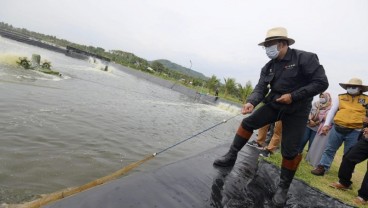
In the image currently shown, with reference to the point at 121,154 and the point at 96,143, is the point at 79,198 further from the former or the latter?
the point at 96,143

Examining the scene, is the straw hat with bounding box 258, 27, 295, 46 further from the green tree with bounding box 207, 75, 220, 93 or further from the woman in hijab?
the green tree with bounding box 207, 75, 220, 93

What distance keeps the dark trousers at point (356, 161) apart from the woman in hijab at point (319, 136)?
1616 millimetres

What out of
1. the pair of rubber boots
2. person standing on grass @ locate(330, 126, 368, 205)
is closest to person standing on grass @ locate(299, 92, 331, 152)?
person standing on grass @ locate(330, 126, 368, 205)

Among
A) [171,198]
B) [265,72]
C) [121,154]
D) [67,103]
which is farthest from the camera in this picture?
[67,103]

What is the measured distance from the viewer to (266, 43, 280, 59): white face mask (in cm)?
362

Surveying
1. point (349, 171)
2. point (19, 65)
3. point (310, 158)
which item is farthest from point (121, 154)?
point (19, 65)

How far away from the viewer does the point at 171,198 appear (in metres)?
2.58

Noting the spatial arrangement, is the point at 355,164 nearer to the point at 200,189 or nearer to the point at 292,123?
the point at 292,123

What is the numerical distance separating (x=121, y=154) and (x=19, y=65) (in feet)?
43.5

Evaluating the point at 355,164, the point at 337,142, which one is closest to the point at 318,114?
the point at 337,142

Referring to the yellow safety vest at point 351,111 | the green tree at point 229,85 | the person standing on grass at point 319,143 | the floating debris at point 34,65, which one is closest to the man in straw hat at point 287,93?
the yellow safety vest at point 351,111

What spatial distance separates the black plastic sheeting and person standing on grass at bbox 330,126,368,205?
3.49 ft

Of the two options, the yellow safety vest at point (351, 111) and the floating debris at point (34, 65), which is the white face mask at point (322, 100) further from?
the floating debris at point (34, 65)

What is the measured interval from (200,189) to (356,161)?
3173 millimetres
